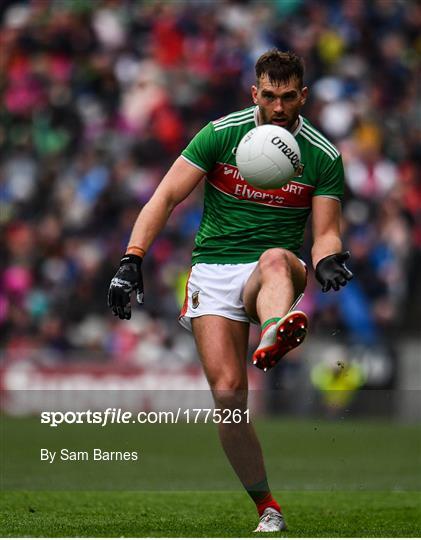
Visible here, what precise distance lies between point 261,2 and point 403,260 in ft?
16.3

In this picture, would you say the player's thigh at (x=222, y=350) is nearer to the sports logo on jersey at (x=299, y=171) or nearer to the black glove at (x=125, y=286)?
the black glove at (x=125, y=286)

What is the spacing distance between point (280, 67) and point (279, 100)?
0.56ft

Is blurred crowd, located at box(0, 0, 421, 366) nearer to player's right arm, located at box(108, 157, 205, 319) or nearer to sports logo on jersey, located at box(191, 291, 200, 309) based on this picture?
sports logo on jersey, located at box(191, 291, 200, 309)

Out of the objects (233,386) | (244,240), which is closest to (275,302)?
(233,386)

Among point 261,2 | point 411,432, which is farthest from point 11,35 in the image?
point 411,432

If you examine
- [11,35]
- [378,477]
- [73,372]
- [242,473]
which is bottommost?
[242,473]

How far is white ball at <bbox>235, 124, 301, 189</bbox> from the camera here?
22.3 ft

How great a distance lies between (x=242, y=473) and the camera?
280 inches

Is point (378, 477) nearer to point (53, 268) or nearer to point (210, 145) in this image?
point (210, 145)

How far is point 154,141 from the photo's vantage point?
18.6m

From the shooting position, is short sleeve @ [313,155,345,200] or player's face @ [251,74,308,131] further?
short sleeve @ [313,155,345,200]

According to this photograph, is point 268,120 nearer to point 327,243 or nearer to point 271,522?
point 327,243

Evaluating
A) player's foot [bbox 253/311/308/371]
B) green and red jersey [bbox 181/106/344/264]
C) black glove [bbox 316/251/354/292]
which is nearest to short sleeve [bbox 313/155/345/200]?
green and red jersey [bbox 181/106/344/264]

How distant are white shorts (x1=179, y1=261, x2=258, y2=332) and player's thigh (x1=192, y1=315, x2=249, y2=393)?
4 centimetres
